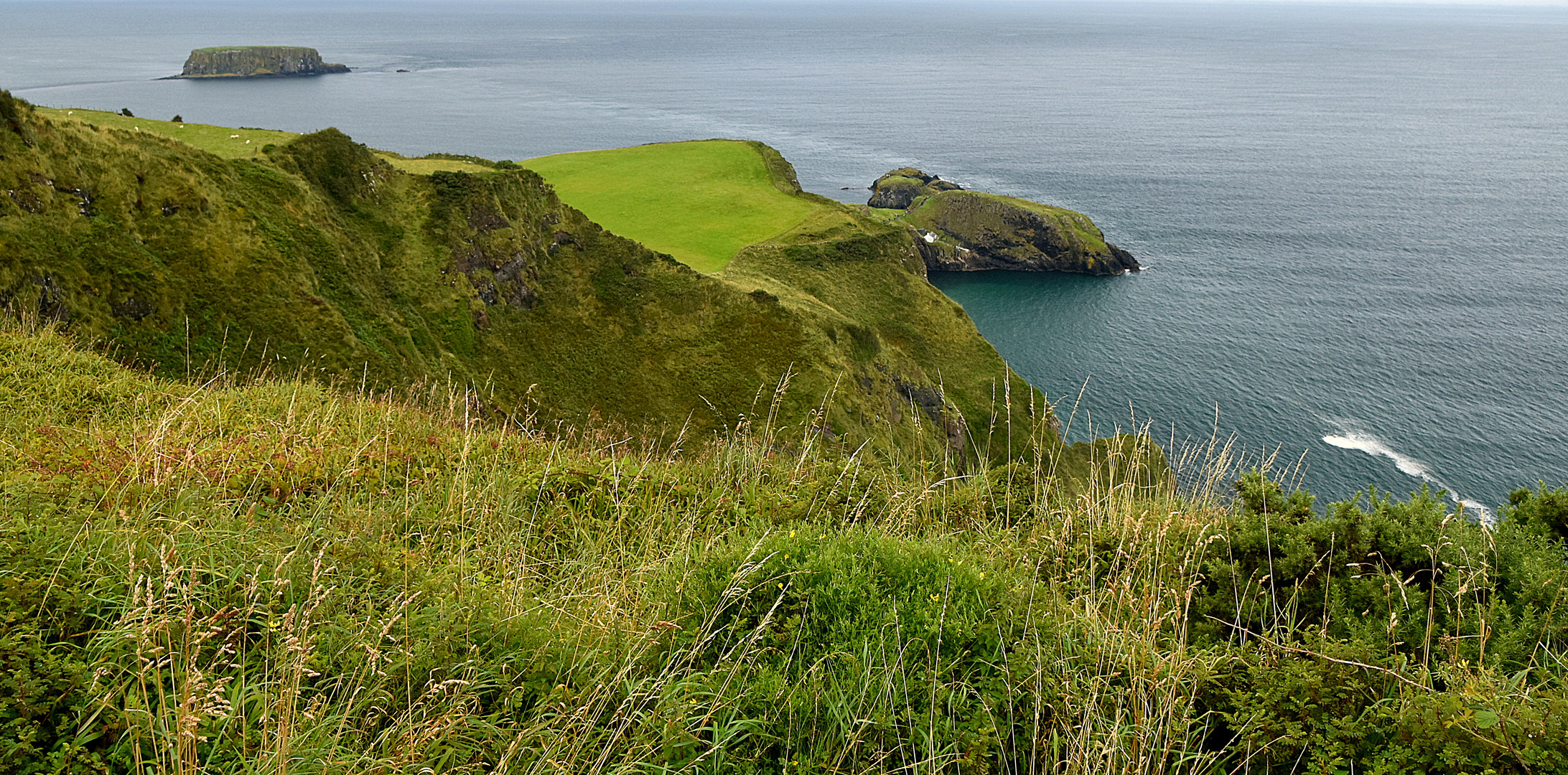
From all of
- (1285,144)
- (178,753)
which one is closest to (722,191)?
(178,753)

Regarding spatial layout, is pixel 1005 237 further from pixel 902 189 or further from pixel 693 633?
pixel 693 633

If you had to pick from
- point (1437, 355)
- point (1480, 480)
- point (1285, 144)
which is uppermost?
point (1285, 144)

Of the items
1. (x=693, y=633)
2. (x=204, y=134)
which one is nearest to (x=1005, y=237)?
(x=204, y=134)

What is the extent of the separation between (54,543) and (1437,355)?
330ft

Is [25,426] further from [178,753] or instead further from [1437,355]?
[1437,355]

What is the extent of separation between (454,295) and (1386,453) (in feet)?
228

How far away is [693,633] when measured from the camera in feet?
19.3

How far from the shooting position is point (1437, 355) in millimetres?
78875

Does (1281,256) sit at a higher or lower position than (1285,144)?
lower

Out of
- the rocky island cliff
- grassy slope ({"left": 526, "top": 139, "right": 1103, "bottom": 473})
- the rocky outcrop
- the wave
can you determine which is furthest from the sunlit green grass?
the rocky outcrop

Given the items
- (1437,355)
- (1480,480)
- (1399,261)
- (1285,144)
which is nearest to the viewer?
(1480,480)

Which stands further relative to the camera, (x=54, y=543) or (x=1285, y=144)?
(x=1285, y=144)

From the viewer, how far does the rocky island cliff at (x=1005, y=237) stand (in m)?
111

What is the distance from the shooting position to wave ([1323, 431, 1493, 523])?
58.1 metres
